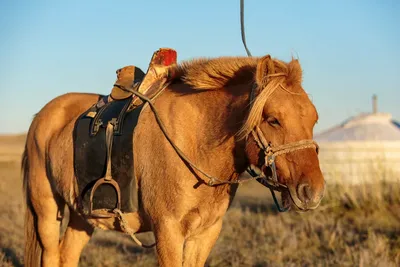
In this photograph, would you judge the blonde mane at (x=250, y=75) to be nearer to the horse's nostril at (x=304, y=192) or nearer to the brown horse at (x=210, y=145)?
the brown horse at (x=210, y=145)

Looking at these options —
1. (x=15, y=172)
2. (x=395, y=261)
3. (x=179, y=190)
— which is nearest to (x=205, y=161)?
(x=179, y=190)

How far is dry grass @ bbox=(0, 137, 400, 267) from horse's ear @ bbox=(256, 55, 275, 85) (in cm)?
326

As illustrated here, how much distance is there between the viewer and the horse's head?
11.3 ft

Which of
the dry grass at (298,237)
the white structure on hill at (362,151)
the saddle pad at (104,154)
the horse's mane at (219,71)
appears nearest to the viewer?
the horse's mane at (219,71)

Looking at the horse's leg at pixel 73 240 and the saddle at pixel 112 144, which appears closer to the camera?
the saddle at pixel 112 144

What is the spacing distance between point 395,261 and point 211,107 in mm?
3825

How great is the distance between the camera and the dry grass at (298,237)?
682 cm

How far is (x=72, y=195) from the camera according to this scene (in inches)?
197

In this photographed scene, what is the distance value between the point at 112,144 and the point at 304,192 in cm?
178

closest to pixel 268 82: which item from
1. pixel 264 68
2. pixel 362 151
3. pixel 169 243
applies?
pixel 264 68

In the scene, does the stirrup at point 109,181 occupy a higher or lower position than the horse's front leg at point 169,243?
higher

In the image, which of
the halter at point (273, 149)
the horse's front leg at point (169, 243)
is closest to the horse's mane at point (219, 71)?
the halter at point (273, 149)

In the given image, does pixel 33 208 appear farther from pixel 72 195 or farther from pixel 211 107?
pixel 211 107

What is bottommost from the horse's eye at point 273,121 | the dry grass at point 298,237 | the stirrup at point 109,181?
the dry grass at point 298,237
